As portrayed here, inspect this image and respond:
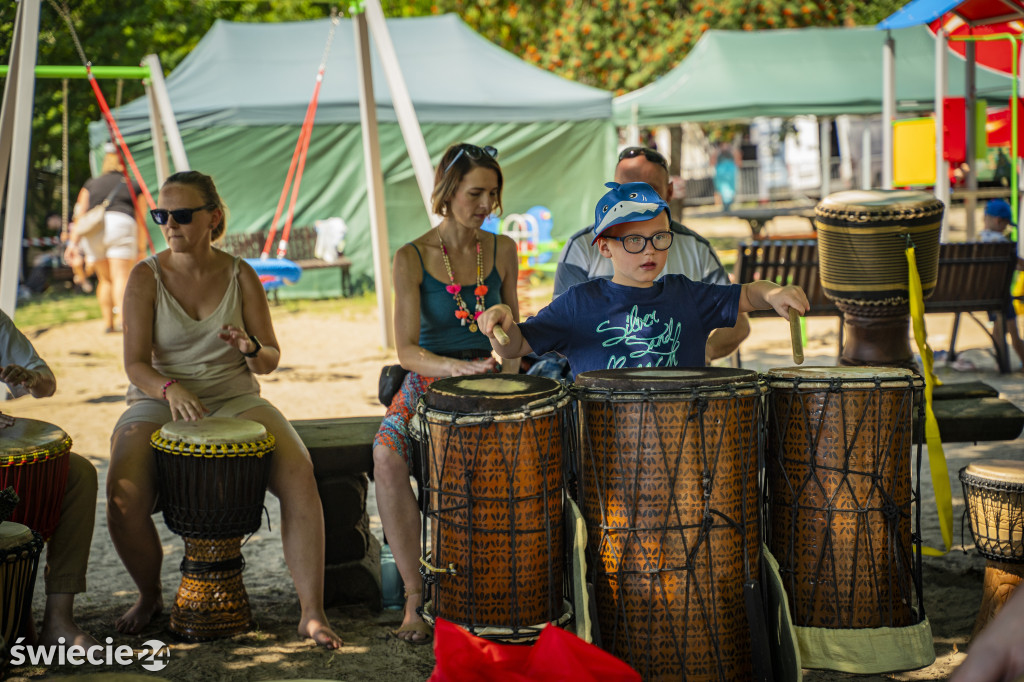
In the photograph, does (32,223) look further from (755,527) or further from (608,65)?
(755,527)

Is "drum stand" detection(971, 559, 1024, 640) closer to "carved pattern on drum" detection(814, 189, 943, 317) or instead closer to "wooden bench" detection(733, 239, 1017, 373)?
"carved pattern on drum" detection(814, 189, 943, 317)

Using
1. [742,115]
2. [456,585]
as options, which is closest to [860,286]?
[456,585]

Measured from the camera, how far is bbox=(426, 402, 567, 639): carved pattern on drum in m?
2.85

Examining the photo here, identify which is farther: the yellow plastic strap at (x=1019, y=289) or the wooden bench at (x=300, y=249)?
the wooden bench at (x=300, y=249)

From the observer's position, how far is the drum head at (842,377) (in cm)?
307

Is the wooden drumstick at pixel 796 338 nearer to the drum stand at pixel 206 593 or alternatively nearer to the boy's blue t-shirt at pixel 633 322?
the boy's blue t-shirt at pixel 633 322

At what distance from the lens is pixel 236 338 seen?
3828 millimetres

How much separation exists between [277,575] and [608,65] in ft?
54.9

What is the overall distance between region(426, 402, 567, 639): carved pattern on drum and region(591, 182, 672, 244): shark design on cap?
66 centimetres

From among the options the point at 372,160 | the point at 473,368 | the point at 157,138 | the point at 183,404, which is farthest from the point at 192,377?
the point at 157,138

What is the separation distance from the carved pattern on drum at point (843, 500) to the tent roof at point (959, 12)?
401cm

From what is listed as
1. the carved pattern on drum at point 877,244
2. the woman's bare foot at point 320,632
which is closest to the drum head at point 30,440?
the woman's bare foot at point 320,632

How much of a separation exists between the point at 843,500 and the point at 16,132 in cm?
536

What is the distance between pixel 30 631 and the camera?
138 inches
